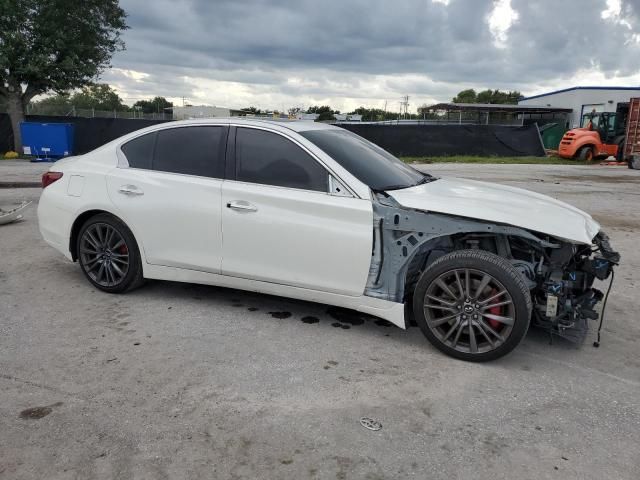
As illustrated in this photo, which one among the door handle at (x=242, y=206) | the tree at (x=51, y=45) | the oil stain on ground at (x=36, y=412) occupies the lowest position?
the oil stain on ground at (x=36, y=412)

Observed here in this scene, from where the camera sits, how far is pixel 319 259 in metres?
4.01

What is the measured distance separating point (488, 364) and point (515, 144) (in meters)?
26.5

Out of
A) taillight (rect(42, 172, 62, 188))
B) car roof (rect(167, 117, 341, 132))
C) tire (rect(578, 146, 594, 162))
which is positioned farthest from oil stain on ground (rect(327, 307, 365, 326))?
tire (rect(578, 146, 594, 162))

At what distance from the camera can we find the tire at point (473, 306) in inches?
140

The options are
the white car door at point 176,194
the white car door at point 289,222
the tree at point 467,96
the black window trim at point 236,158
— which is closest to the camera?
the white car door at point 289,222

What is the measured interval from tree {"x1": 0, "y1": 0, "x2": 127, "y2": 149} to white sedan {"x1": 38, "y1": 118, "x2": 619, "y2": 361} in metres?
19.4

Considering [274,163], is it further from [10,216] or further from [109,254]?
[10,216]

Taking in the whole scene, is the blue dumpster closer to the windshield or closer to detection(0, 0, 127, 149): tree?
detection(0, 0, 127, 149): tree

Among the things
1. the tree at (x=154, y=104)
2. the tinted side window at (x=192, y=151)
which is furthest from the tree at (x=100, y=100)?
the tinted side window at (x=192, y=151)

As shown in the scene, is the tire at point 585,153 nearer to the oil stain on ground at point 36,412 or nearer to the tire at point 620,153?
the tire at point 620,153

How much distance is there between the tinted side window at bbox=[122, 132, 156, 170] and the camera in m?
4.81

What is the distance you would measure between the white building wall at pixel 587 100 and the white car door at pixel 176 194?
4915 centimetres

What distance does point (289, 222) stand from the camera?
13.4 ft

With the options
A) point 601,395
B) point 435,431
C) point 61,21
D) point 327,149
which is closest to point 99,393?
point 435,431
